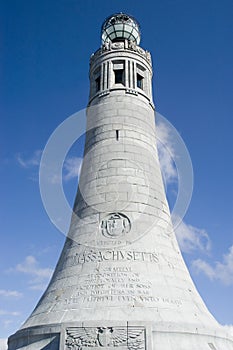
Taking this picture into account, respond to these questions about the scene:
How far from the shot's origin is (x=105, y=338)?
13141 millimetres

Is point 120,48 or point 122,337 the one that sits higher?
point 120,48

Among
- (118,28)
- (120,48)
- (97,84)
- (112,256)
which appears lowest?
(112,256)

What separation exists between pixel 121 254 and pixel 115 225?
1478mm

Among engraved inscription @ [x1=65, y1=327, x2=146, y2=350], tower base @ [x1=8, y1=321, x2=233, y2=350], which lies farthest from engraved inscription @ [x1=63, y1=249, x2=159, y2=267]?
engraved inscription @ [x1=65, y1=327, x2=146, y2=350]

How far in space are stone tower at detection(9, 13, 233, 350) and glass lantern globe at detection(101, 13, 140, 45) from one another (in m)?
5.06

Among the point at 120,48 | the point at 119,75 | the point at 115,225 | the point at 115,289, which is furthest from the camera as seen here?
the point at 119,75

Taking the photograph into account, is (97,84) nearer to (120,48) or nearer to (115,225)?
(120,48)

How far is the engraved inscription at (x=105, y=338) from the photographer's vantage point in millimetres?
13031

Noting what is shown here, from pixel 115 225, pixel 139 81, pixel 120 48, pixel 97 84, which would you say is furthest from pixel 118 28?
pixel 115 225

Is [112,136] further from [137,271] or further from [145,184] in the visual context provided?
[137,271]

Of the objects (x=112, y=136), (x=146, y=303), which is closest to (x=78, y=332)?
(x=146, y=303)

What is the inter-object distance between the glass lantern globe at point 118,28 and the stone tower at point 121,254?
199 inches

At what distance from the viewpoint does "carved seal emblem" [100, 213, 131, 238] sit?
17.3 m

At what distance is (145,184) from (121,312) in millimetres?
6925
